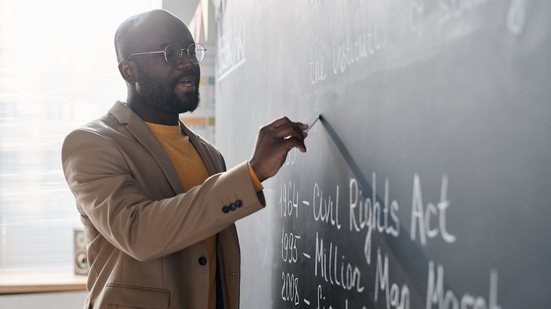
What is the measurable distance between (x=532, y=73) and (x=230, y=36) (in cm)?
190

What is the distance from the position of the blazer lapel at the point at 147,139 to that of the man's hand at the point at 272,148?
276 mm

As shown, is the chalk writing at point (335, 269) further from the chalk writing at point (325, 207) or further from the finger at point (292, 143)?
the finger at point (292, 143)

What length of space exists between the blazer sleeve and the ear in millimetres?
276

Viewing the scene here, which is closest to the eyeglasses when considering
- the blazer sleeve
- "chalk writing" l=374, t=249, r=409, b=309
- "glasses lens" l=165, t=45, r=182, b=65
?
"glasses lens" l=165, t=45, r=182, b=65

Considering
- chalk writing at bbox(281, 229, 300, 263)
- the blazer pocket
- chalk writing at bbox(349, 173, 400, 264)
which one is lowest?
the blazer pocket

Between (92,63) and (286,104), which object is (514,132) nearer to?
(286,104)

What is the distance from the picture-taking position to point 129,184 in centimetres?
145

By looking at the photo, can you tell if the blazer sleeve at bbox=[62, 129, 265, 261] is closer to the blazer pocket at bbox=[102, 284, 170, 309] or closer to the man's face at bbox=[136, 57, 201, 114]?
the blazer pocket at bbox=[102, 284, 170, 309]

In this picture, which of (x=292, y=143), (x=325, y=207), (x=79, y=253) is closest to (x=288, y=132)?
(x=292, y=143)

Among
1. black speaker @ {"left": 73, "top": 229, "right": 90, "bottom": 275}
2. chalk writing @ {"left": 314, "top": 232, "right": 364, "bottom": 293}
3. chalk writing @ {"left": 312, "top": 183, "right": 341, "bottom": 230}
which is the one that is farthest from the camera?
black speaker @ {"left": 73, "top": 229, "right": 90, "bottom": 275}

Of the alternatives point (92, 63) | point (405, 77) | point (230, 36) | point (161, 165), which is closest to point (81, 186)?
point (161, 165)

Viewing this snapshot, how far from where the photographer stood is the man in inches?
53.4

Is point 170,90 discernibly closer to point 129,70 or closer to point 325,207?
point 129,70

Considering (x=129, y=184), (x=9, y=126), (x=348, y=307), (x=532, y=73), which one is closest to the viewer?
(x=532, y=73)
